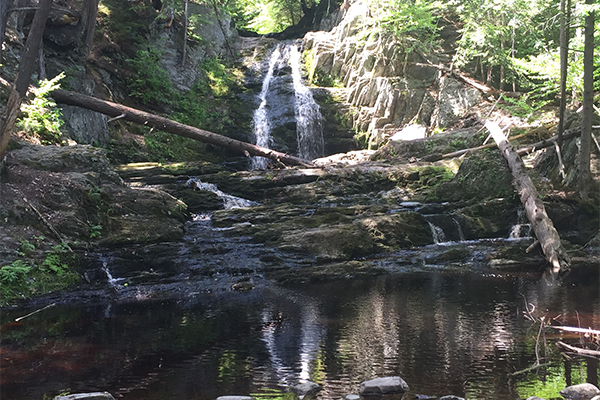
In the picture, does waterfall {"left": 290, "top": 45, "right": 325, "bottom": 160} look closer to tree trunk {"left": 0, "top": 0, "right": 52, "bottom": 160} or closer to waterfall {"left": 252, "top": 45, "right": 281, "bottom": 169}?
waterfall {"left": 252, "top": 45, "right": 281, "bottom": 169}

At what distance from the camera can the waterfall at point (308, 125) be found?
23812 millimetres

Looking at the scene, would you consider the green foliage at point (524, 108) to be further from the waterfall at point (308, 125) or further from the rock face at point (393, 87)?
the waterfall at point (308, 125)

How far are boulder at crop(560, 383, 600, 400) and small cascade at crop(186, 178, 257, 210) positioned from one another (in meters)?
11.4


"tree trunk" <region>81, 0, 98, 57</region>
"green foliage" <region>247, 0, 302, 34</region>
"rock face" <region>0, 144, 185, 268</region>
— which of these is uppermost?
"green foliage" <region>247, 0, 302, 34</region>

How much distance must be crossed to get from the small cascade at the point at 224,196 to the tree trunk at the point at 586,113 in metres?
9.60

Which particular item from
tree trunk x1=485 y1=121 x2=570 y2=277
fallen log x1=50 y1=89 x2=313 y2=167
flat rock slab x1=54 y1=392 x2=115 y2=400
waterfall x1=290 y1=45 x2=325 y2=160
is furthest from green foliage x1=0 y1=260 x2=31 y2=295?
waterfall x1=290 y1=45 x2=325 y2=160

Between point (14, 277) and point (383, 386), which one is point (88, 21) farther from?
point (383, 386)

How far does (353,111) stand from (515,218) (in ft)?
45.6

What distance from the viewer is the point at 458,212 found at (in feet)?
42.8

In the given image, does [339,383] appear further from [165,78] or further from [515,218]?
Answer: [165,78]

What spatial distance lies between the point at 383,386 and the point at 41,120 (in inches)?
511

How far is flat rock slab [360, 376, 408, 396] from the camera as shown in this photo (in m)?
3.90

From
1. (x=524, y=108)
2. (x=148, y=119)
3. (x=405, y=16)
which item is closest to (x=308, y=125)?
(x=405, y=16)

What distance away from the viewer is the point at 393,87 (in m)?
23.8
